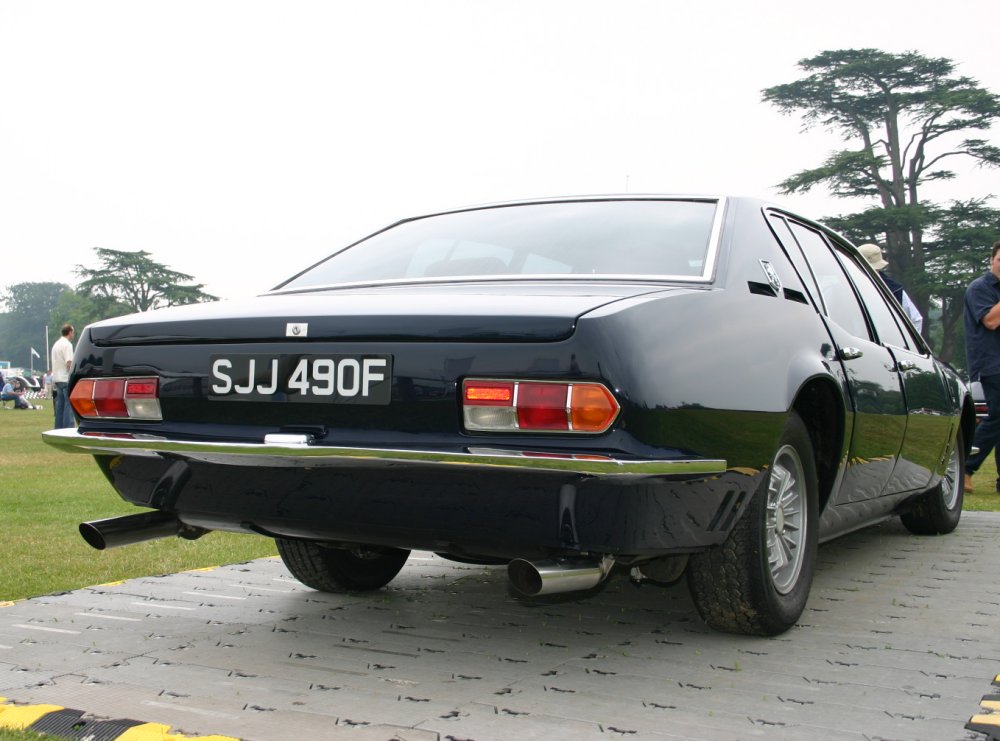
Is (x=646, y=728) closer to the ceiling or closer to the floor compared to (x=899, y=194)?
closer to the floor

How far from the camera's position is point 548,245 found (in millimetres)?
3475

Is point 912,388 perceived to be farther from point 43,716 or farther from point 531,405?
point 43,716

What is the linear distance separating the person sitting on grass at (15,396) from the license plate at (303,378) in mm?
32599

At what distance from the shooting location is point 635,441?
2449 millimetres

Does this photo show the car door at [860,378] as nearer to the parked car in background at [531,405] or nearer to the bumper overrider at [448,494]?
the parked car in background at [531,405]

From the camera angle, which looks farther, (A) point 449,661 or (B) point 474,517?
(A) point 449,661

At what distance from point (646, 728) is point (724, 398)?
2.76ft

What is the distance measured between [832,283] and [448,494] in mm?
2101

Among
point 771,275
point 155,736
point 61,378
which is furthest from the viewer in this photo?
point 61,378

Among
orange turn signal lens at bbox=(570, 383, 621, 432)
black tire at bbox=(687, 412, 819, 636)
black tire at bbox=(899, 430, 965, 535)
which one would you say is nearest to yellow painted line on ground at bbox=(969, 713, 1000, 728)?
black tire at bbox=(687, 412, 819, 636)

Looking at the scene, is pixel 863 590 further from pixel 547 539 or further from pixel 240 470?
pixel 240 470

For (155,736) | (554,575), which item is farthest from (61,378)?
(554,575)

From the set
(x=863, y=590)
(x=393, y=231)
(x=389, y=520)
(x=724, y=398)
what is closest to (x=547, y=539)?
(x=389, y=520)

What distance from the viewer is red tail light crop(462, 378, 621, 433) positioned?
2.44m
